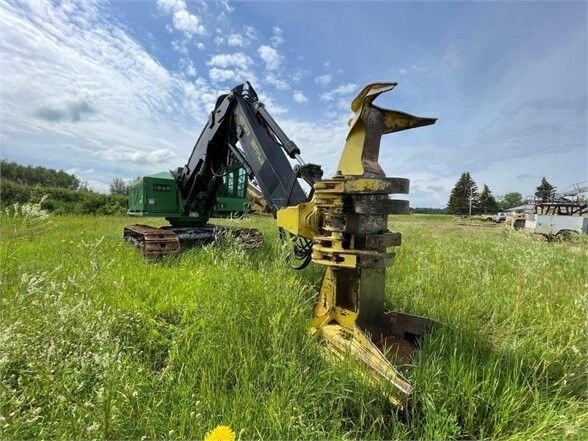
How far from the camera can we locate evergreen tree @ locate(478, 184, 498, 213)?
231 ft

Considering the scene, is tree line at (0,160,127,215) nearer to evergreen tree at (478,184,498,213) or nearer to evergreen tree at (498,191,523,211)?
evergreen tree at (478,184,498,213)

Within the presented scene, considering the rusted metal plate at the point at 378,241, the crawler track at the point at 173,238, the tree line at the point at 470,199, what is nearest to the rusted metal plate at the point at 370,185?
the rusted metal plate at the point at 378,241

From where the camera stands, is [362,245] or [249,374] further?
[362,245]

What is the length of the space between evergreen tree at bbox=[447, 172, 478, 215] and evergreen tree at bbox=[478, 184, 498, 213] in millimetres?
1020

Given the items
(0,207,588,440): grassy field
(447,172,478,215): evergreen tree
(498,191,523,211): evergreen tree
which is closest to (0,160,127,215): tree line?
(0,207,588,440): grassy field

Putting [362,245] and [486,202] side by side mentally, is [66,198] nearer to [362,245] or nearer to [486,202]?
[362,245]

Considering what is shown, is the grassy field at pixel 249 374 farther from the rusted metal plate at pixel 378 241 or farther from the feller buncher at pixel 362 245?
the rusted metal plate at pixel 378 241

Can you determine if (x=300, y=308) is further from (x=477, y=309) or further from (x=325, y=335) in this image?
(x=477, y=309)

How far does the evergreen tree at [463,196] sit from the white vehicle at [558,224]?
5621 centimetres

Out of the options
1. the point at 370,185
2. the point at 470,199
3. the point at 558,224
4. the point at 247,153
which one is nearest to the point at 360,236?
the point at 370,185

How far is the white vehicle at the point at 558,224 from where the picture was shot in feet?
53.8

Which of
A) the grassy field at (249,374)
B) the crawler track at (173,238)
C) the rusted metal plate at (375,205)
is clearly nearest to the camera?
the grassy field at (249,374)

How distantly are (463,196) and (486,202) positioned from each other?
4.65m

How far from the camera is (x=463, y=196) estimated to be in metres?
71.4
